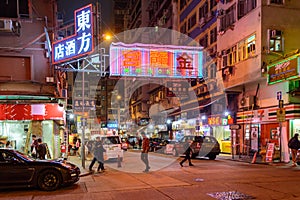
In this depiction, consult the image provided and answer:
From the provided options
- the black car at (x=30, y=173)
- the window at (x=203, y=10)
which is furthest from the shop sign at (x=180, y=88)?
the black car at (x=30, y=173)

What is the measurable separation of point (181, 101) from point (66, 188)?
30.0 meters

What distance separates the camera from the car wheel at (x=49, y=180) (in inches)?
425

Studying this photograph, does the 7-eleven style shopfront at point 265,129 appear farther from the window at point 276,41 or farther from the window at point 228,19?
the window at point 228,19

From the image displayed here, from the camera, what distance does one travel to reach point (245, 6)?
938 inches

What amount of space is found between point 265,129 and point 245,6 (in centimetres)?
856

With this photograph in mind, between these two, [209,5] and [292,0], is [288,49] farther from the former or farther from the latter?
[209,5]

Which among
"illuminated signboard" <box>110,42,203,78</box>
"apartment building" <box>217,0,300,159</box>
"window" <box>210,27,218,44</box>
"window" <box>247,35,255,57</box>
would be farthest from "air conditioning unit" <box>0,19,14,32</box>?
"window" <box>210,27,218,44</box>

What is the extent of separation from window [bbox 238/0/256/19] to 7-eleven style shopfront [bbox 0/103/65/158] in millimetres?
13865

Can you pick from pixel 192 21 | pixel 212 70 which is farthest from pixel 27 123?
pixel 192 21

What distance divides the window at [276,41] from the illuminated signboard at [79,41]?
39.0ft

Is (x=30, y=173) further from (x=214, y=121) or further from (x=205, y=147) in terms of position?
(x=214, y=121)

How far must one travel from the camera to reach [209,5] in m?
31.9

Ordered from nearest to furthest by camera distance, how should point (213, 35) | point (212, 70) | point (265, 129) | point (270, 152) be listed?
1. point (270, 152)
2. point (265, 129)
3. point (212, 70)
4. point (213, 35)

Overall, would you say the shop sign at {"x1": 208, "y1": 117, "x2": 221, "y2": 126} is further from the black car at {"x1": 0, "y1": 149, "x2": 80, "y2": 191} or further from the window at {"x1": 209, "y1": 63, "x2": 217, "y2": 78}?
the black car at {"x1": 0, "y1": 149, "x2": 80, "y2": 191}
